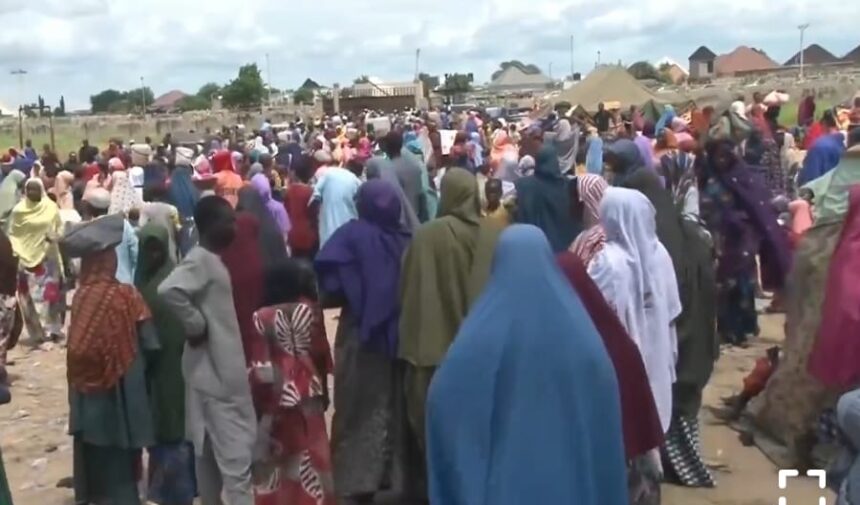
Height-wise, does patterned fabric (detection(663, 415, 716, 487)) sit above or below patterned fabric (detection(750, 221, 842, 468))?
below

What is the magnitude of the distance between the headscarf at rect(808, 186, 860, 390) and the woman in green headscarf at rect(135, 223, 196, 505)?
2.87m

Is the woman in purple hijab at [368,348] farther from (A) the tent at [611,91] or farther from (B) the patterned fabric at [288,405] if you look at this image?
(A) the tent at [611,91]

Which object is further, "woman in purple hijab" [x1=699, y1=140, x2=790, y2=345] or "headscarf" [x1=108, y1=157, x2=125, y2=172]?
"headscarf" [x1=108, y1=157, x2=125, y2=172]

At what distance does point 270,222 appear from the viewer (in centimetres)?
782

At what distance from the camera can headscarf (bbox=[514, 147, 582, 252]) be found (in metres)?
7.89

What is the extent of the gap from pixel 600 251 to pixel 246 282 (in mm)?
1664

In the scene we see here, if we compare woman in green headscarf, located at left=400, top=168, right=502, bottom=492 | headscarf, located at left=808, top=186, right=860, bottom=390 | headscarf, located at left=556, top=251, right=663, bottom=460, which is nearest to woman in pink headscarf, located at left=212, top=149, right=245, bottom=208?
woman in green headscarf, located at left=400, top=168, right=502, bottom=492

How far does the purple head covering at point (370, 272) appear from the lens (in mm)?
5703

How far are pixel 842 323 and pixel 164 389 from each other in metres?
3.07

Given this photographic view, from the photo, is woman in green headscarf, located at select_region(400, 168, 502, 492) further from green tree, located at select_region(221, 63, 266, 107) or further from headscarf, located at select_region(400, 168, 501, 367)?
green tree, located at select_region(221, 63, 266, 107)

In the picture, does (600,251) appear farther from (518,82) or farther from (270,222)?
(518,82)

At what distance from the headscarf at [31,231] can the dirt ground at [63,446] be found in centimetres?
90

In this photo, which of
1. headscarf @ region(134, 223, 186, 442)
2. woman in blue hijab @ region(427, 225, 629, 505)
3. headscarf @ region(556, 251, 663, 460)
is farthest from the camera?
headscarf @ region(134, 223, 186, 442)

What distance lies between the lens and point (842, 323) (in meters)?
4.60
